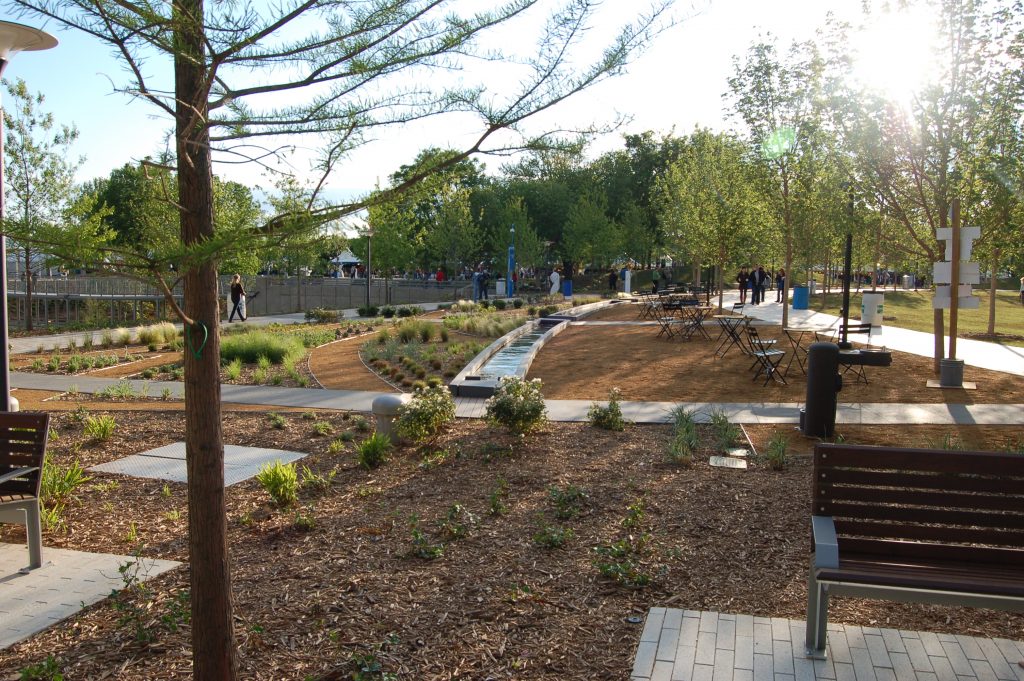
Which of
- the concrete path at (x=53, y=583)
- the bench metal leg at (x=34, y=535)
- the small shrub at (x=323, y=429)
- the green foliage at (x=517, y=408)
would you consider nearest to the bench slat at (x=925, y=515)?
the concrete path at (x=53, y=583)

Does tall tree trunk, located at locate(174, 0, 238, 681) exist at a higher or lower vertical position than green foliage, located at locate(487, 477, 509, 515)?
higher

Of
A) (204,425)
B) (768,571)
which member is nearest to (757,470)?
(768,571)

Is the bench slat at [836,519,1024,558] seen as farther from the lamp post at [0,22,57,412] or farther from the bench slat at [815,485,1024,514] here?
the lamp post at [0,22,57,412]

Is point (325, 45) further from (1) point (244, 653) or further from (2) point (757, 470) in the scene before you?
(2) point (757, 470)

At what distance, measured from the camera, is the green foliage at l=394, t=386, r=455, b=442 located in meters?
7.69

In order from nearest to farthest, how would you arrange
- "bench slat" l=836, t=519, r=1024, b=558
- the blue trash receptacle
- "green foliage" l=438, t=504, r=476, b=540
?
"bench slat" l=836, t=519, r=1024, b=558, "green foliage" l=438, t=504, r=476, b=540, the blue trash receptacle

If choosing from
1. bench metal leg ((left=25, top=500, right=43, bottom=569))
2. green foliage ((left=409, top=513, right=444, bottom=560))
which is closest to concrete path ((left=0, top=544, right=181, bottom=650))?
bench metal leg ((left=25, top=500, right=43, bottom=569))

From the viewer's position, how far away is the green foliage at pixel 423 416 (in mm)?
7691

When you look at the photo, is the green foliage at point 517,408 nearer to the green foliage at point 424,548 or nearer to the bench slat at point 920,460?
the green foliage at point 424,548

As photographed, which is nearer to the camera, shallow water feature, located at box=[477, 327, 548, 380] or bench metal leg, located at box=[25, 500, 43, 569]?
bench metal leg, located at box=[25, 500, 43, 569]

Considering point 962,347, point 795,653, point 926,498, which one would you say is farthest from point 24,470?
point 962,347

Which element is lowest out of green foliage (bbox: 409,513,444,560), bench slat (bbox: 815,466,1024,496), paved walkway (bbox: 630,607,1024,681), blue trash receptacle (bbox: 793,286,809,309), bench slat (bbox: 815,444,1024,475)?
paved walkway (bbox: 630,607,1024,681)

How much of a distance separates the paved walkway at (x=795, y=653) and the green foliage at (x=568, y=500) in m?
1.61

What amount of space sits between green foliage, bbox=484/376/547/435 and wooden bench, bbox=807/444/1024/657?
12.9ft
